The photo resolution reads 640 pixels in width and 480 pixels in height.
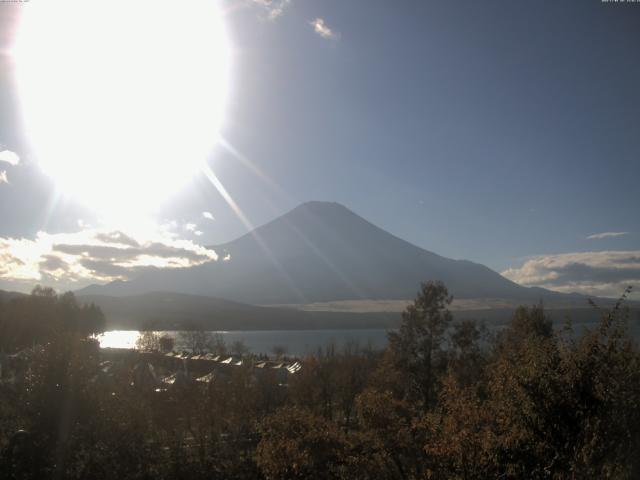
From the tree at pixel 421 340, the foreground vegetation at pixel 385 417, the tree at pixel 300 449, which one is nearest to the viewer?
the foreground vegetation at pixel 385 417

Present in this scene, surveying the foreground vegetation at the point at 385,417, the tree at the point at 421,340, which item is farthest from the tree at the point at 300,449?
the tree at the point at 421,340

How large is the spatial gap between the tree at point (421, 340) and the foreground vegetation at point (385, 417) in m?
0.07

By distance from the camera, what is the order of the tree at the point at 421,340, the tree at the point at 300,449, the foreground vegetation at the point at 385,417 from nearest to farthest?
1. the foreground vegetation at the point at 385,417
2. the tree at the point at 300,449
3. the tree at the point at 421,340

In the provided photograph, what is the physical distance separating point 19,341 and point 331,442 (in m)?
61.2

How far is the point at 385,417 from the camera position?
12.1 meters

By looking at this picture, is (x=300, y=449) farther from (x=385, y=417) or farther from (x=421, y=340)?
(x=421, y=340)

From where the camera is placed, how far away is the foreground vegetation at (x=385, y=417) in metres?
8.58

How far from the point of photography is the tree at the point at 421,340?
27.3m

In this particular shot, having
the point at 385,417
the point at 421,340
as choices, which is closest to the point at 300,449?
the point at 385,417

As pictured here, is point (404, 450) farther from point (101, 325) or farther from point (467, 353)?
point (101, 325)

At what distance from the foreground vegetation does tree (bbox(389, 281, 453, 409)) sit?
0.07m

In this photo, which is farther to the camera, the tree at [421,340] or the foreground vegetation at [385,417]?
the tree at [421,340]

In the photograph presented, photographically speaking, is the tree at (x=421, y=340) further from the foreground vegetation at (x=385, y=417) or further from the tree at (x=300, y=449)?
the tree at (x=300, y=449)

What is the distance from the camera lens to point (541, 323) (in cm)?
3014
